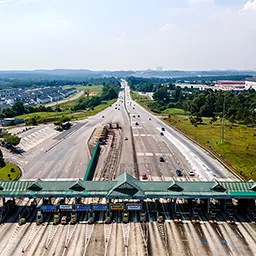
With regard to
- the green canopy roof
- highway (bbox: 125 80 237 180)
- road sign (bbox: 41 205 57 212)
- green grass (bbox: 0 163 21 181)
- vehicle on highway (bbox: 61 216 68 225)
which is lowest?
highway (bbox: 125 80 237 180)

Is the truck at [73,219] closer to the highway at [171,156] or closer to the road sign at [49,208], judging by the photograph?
the road sign at [49,208]

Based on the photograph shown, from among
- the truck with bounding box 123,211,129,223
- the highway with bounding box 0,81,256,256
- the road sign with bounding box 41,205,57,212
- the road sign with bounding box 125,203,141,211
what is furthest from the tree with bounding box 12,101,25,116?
the truck with bounding box 123,211,129,223

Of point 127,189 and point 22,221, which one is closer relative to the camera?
point 22,221

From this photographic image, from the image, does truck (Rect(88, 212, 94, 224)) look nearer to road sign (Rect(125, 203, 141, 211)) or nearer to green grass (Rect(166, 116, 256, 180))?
road sign (Rect(125, 203, 141, 211))

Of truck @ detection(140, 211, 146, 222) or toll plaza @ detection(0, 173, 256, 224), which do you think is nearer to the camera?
truck @ detection(140, 211, 146, 222)

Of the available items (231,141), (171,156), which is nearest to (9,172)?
(171,156)

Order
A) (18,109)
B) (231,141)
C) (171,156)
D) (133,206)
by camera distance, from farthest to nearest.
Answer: (18,109), (231,141), (171,156), (133,206)

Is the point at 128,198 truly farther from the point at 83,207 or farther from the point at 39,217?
the point at 39,217
